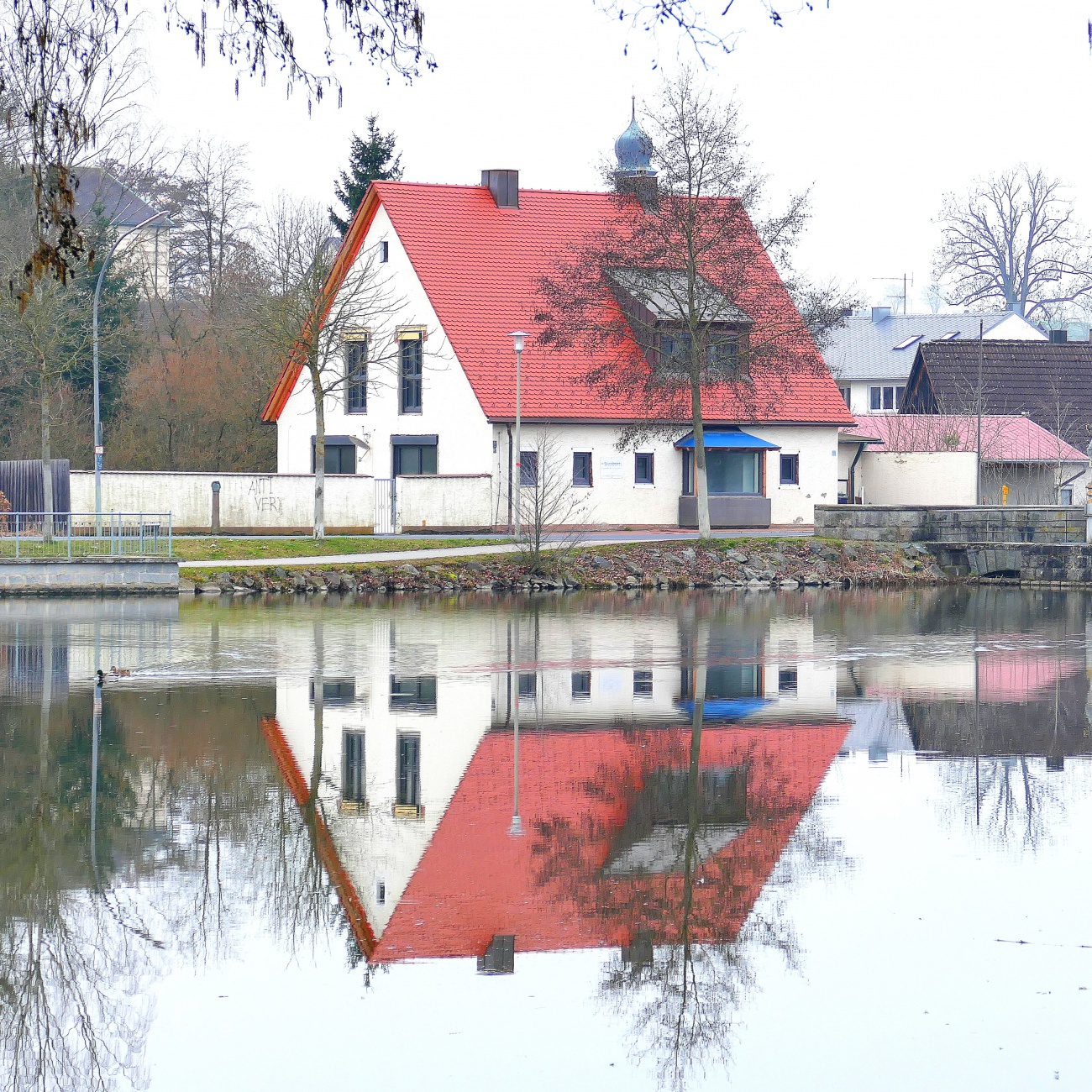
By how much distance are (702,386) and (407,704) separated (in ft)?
99.9

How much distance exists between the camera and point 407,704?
17.3 metres

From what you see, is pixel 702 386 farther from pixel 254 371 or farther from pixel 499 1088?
pixel 499 1088

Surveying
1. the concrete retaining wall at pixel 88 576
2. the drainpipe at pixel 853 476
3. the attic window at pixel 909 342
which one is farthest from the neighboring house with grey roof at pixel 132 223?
the attic window at pixel 909 342

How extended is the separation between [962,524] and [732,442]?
6781 mm

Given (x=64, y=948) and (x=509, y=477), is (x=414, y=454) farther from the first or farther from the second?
(x=64, y=948)

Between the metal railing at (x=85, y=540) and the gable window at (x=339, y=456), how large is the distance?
1240 cm

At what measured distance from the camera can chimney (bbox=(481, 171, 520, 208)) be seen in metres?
50.2

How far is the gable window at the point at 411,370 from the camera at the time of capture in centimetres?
4662

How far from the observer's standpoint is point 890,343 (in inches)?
3457

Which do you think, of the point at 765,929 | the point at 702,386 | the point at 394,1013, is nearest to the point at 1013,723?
the point at 765,929

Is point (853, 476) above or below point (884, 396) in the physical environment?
below

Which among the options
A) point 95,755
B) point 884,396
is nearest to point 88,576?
point 95,755

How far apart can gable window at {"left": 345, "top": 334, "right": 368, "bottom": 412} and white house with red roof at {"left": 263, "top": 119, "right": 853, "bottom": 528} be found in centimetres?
8

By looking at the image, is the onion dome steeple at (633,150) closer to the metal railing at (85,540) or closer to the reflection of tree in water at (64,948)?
the metal railing at (85,540)
